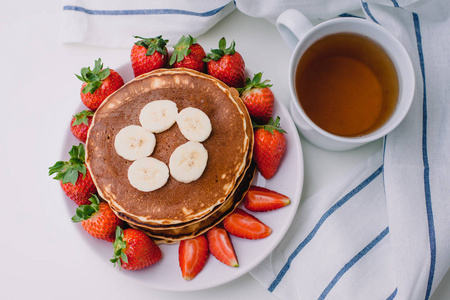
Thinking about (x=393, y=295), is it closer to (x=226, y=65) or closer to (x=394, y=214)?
(x=394, y=214)

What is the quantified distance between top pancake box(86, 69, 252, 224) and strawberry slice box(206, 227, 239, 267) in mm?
121

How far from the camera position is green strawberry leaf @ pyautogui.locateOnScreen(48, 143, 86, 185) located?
1195 millimetres

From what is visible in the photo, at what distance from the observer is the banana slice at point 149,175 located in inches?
45.5

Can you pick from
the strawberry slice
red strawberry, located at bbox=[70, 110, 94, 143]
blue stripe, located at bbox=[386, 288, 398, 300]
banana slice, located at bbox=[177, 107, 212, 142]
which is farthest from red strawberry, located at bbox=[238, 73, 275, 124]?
blue stripe, located at bbox=[386, 288, 398, 300]

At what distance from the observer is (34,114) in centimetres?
144

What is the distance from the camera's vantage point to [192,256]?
1206mm

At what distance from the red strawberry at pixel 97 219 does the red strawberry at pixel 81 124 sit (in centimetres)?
19

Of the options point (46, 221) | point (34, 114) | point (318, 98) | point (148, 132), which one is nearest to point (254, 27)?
point (318, 98)

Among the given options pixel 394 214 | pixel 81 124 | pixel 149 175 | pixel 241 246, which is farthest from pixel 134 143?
pixel 394 214

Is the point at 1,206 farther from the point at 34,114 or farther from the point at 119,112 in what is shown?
the point at 119,112

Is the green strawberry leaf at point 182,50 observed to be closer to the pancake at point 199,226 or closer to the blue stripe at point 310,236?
the pancake at point 199,226

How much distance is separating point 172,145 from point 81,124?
29 cm

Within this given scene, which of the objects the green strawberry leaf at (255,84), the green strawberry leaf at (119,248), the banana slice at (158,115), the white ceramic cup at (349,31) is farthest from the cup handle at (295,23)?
the green strawberry leaf at (119,248)

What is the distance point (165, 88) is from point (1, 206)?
27.3 inches
